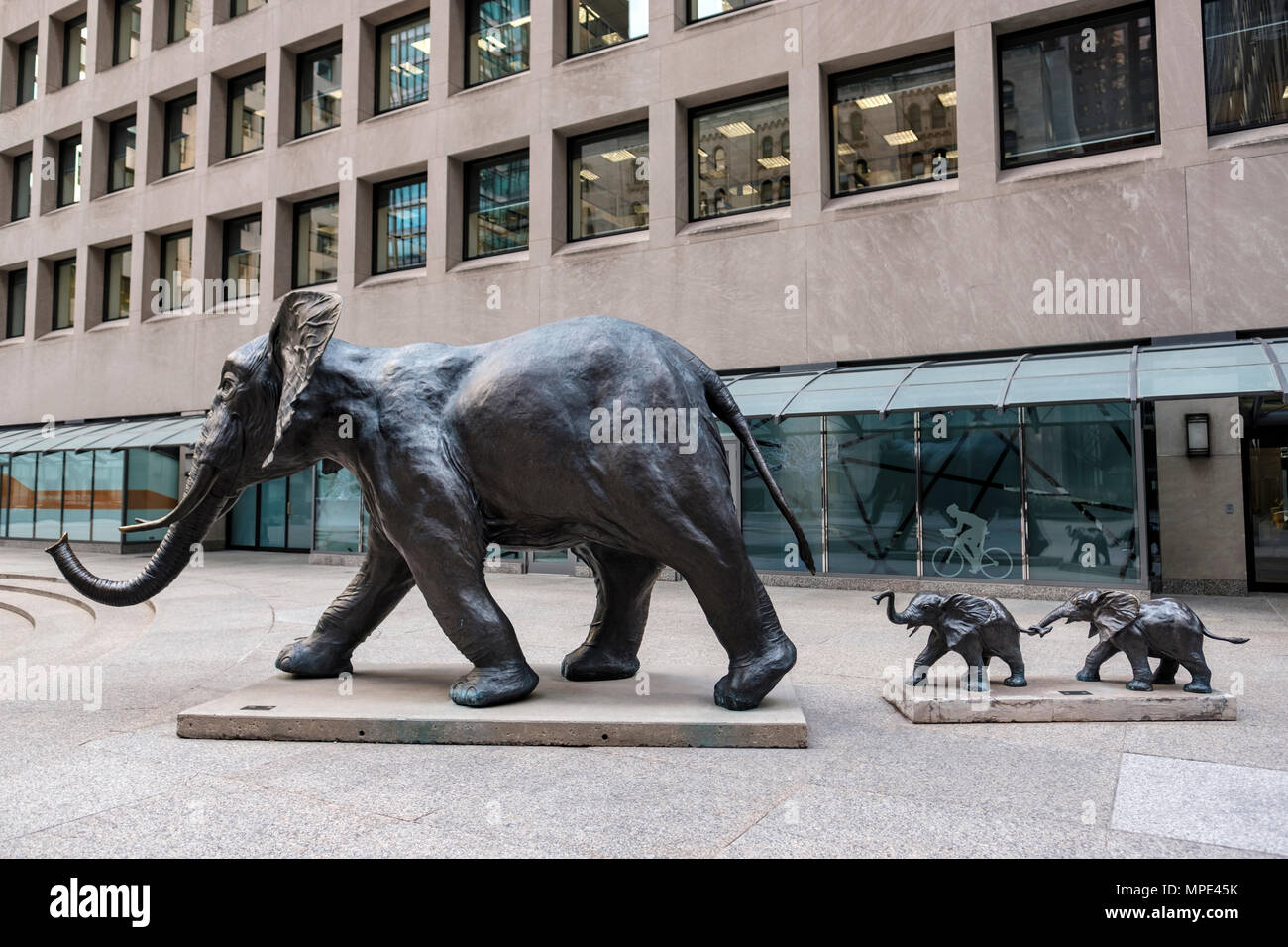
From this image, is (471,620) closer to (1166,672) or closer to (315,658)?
(315,658)

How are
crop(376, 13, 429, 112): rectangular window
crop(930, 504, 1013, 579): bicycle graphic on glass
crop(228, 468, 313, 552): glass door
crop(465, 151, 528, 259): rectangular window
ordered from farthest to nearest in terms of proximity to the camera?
crop(228, 468, 313, 552): glass door
crop(376, 13, 429, 112): rectangular window
crop(465, 151, 528, 259): rectangular window
crop(930, 504, 1013, 579): bicycle graphic on glass

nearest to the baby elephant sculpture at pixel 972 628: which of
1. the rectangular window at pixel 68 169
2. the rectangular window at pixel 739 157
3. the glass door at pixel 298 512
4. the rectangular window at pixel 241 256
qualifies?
the rectangular window at pixel 739 157

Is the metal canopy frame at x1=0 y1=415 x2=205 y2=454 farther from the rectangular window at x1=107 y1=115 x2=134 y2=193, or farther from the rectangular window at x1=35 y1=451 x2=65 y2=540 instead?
the rectangular window at x1=107 y1=115 x2=134 y2=193

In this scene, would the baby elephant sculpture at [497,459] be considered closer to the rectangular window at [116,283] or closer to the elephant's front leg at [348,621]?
the elephant's front leg at [348,621]

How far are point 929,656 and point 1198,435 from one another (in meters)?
8.37

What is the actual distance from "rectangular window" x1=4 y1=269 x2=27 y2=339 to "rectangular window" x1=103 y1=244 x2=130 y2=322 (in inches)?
136

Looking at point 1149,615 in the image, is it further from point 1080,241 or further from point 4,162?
Answer: point 4,162

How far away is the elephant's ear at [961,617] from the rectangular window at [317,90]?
17.6 metres

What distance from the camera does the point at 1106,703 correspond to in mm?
4438

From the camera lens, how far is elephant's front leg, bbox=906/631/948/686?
4777 mm

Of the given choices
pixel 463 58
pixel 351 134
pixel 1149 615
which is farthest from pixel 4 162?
pixel 1149 615

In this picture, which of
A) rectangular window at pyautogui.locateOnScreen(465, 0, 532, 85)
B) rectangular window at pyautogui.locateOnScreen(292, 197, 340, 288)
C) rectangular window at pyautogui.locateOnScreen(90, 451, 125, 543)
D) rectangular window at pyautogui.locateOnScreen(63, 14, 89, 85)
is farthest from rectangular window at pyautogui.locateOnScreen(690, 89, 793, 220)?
rectangular window at pyautogui.locateOnScreen(63, 14, 89, 85)

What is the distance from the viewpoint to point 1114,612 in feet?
15.3

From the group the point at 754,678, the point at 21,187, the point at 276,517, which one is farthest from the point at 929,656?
the point at 21,187
